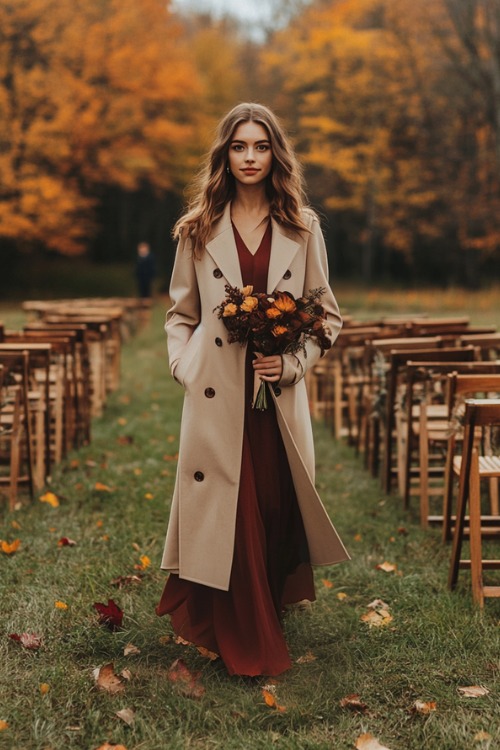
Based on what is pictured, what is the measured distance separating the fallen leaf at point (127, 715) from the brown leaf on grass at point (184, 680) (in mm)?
273

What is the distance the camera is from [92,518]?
641 centimetres

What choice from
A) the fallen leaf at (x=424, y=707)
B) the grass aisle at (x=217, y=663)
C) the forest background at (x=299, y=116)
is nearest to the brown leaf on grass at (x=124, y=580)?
the grass aisle at (x=217, y=663)

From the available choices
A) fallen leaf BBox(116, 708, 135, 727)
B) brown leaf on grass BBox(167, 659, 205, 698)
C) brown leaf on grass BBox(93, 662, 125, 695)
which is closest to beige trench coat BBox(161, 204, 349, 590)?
brown leaf on grass BBox(167, 659, 205, 698)

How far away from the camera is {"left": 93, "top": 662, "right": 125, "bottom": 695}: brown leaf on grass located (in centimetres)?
380

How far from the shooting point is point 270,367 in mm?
3869

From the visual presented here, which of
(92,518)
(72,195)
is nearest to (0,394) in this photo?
(92,518)

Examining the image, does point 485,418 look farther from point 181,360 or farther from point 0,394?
point 0,394

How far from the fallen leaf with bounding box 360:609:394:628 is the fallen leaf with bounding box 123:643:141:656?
1.17 meters

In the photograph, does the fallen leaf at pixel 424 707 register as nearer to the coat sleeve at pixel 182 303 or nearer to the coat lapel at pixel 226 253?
the coat sleeve at pixel 182 303

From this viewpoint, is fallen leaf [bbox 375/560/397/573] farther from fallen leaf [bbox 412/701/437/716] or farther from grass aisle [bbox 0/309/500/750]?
fallen leaf [bbox 412/701/437/716]

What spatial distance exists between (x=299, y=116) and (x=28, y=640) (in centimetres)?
3826

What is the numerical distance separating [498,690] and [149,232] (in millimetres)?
43818

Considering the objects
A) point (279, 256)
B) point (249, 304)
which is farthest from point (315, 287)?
point (249, 304)

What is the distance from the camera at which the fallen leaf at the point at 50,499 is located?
681cm
